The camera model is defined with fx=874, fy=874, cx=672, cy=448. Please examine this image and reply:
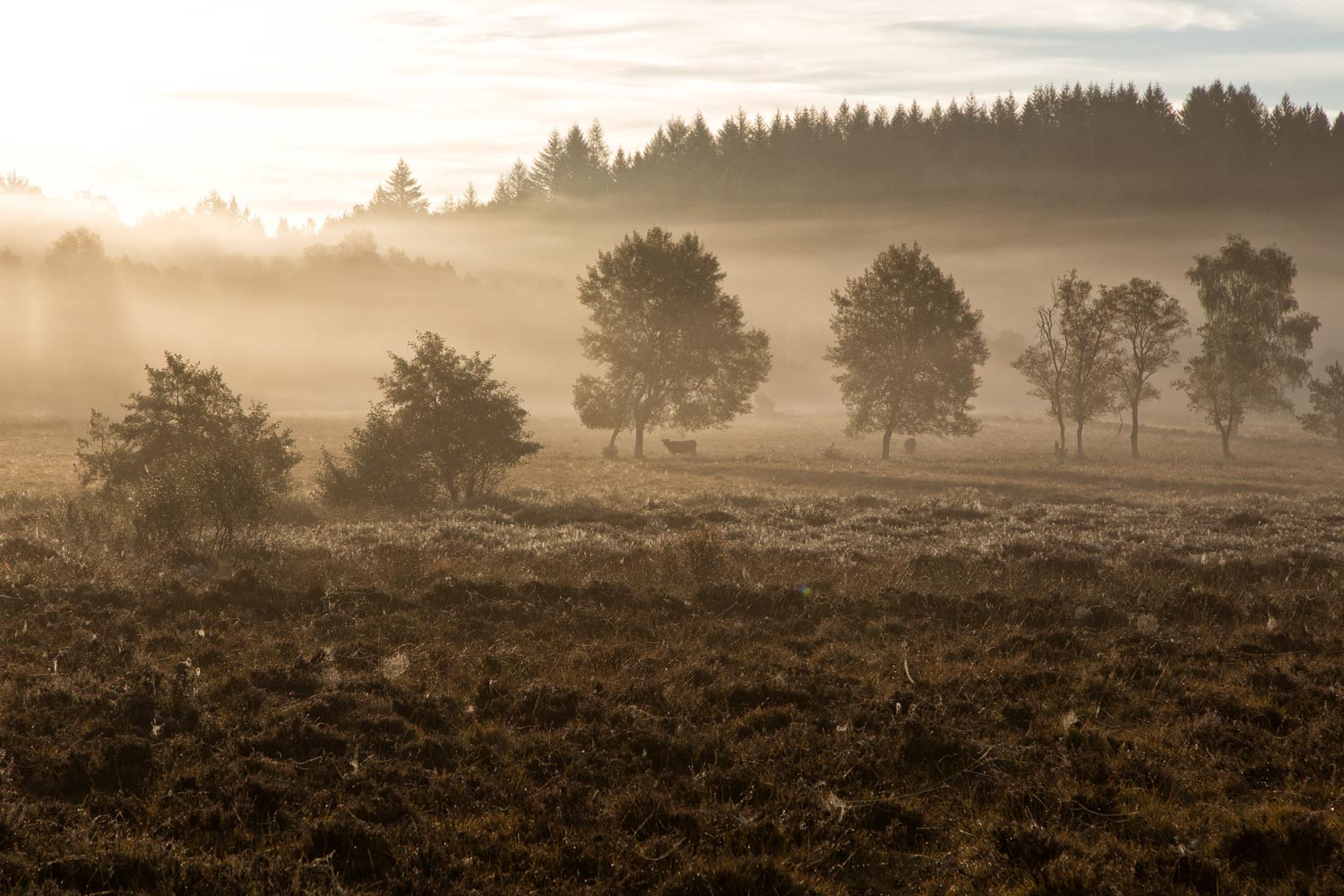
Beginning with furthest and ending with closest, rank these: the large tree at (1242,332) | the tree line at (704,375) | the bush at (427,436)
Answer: the large tree at (1242,332)
the bush at (427,436)
the tree line at (704,375)

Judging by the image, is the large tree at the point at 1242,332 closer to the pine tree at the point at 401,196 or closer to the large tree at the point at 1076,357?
the large tree at the point at 1076,357

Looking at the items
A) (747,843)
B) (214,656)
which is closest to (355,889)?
(747,843)

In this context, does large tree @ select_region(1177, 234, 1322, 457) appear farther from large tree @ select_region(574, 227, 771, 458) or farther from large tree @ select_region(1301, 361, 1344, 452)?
large tree @ select_region(574, 227, 771, 458)

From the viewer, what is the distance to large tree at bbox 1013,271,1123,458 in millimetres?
60531

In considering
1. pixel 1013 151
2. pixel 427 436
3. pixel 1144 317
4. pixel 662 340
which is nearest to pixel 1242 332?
pixel 1144 317

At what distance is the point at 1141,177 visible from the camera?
646 ft

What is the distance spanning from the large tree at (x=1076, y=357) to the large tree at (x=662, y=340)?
69.9 ft

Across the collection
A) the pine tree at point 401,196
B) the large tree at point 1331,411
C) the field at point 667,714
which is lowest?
the field at point 667,714

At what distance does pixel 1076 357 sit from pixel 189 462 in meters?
58.0

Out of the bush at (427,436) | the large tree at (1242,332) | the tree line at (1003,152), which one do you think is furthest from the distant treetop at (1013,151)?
the bush at (427,436)

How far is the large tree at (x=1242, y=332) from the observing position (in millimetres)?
63719

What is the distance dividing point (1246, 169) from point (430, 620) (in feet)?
716

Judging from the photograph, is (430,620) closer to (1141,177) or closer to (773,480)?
(773,480)

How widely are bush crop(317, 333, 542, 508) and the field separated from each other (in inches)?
293
